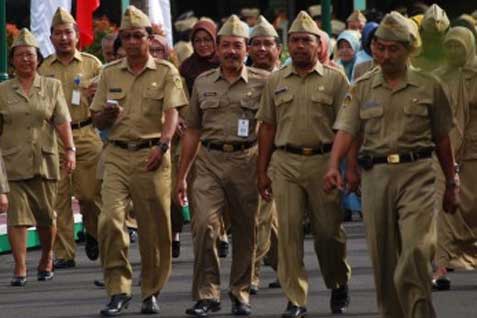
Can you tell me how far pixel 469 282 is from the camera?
55.0 feet

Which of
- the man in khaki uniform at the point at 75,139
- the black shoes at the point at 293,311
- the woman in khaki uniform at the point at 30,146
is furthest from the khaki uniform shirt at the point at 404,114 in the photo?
the man in khaki uniform at the point at 75,139

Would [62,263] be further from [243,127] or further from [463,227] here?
[243,127]

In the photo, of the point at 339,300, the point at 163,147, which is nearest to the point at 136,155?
the point at 163,147

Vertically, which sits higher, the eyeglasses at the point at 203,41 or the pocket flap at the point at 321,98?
the eyeglasses at the point at 203,41

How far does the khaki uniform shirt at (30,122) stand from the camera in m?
17.3

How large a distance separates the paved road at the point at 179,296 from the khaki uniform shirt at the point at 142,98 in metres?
1.30

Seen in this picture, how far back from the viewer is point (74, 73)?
18531mm

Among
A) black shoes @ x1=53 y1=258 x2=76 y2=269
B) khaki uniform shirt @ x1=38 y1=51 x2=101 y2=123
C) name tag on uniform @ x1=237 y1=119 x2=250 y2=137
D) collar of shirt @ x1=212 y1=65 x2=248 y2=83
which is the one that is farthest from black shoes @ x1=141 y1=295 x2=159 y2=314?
khaki uniform shirt @ x1=38 y1=51 x2=101 y2=123

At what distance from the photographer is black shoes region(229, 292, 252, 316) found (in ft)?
49.3

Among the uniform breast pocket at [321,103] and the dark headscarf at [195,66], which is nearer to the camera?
the uniform breast pocket at [321,103]

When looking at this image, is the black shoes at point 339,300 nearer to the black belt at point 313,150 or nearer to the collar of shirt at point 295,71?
the black belt at point 313,150

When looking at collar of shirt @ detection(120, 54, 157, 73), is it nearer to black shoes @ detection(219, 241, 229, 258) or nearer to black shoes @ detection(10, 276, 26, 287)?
black shoes @ detection(10, 276, 26, 287)

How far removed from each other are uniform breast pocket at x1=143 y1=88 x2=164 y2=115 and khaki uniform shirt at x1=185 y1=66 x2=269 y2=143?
272mm

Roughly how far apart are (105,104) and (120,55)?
3.42m
